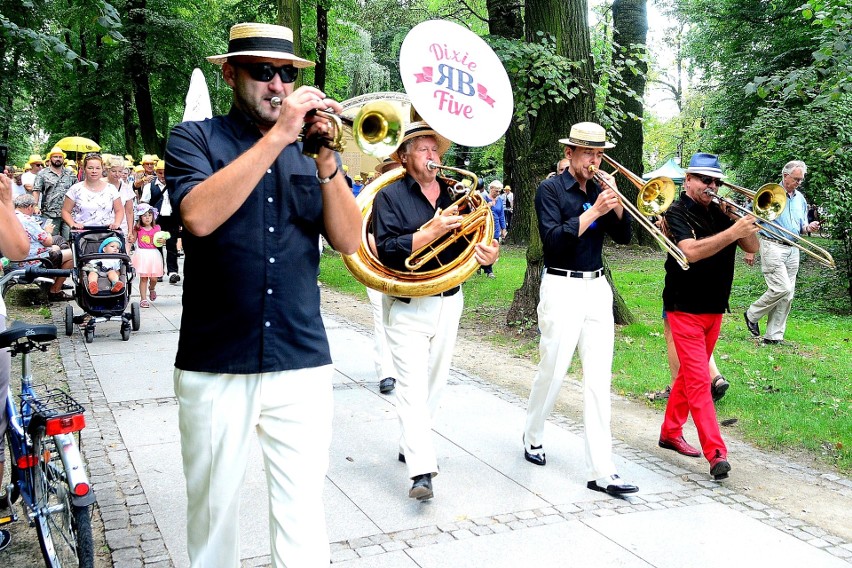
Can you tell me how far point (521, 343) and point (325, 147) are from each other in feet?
24.0

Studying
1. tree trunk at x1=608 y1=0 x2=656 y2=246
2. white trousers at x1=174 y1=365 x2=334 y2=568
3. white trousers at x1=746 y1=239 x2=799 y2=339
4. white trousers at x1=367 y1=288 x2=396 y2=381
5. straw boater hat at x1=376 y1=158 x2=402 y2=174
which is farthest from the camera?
tree trunk at x1=608 y1=0 x2=656 y2=246

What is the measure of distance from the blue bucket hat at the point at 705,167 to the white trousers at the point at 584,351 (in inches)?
42.6

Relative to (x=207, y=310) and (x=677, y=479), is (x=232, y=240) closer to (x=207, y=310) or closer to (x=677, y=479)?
(x=207, y=310)

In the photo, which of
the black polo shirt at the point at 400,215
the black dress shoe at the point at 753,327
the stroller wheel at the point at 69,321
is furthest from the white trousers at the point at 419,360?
the black dress shoe at the point at 753,327

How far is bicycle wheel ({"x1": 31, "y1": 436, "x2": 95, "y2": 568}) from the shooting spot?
11.1 ft

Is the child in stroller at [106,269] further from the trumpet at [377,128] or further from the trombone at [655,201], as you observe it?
the trumpet at [377,128]

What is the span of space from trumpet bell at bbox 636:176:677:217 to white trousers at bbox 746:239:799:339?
4.84m

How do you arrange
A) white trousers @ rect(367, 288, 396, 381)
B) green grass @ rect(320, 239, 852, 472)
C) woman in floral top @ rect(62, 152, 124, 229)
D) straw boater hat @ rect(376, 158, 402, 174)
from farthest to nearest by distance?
1. woman in floral top @ rect(62, 152, 124, 229)
2. white trousers @ rect(367, 288, 396, 381)
3. green grass @ rect(320, 239, 852, 472)
4. straw boater hat @ rect(376, 158, 402, 174)

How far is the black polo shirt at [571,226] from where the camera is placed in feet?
17.5

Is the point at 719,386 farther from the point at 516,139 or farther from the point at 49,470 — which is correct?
the point at 516,139

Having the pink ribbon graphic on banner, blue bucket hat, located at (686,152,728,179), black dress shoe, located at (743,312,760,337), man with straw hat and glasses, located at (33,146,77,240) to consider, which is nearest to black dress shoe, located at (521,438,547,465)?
blue bucket hat, located at (686,152,728,179)

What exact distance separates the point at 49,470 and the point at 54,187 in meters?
10.8

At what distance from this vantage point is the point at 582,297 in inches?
209

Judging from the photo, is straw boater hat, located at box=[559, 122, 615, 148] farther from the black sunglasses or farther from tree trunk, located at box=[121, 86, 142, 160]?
tree trunk, located at box=[121, 86, 142, 160]
